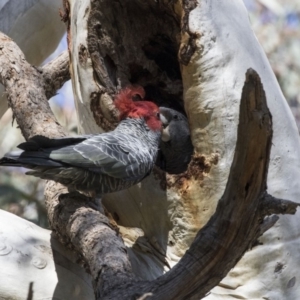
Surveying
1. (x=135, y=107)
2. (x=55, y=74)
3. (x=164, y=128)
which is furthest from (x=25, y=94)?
(x=164, y=128)

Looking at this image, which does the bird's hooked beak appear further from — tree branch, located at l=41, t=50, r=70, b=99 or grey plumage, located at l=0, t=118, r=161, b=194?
tree branch, located at l=41, t=50, r=70, b=99

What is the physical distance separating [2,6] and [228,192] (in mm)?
2358

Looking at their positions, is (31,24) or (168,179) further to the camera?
(31,24)

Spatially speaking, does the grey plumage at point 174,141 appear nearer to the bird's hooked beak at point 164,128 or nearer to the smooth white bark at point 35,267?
the bird's hooked beak at point 164,128

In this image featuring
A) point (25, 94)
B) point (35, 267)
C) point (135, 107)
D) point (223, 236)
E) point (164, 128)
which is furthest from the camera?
point (164, 128)

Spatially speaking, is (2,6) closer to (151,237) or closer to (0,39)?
(0,39)

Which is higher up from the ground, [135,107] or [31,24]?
[31,24]

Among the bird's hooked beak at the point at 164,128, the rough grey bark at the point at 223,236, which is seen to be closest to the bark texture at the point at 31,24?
the bird's hooked beak at the point at 164,128

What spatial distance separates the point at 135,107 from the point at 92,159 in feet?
1.33

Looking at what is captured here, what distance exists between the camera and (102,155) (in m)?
2.08

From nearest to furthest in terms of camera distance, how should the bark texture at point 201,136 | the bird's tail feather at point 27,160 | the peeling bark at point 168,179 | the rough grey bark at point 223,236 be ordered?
the rough grey bark at point 223,236, the peeling bark at point 168,179, the bird's tail feather at point 27,160, the bark texture at point 201,136

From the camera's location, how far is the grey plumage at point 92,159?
1.93m

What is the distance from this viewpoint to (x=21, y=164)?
1.88 m

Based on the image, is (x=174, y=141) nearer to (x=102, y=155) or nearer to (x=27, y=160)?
(x=102, y=155)
